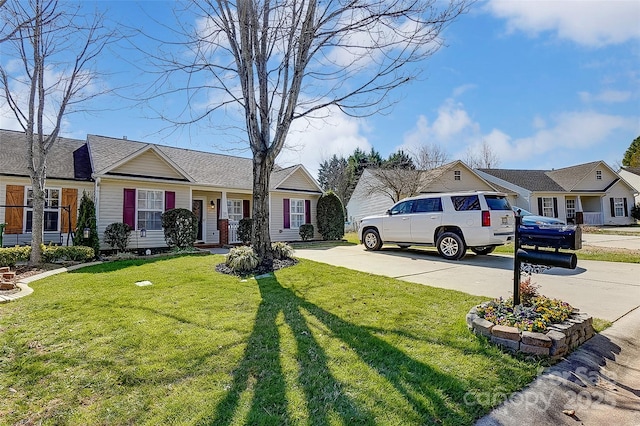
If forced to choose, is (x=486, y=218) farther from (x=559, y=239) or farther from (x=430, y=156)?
(x=430, y=156)

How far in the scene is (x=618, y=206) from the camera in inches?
1098

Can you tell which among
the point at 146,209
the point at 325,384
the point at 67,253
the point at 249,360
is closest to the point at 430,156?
the point at 146,209

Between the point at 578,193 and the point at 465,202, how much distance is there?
24.8 metres

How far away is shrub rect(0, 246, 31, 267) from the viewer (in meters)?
8.19

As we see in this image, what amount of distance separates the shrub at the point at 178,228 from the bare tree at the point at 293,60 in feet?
16.3

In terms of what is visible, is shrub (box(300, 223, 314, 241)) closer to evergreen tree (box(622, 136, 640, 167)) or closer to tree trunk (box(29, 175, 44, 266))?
tree trunk (box(29, 175, 44, 266))

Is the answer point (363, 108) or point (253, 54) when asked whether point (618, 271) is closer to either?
point (363, 108)

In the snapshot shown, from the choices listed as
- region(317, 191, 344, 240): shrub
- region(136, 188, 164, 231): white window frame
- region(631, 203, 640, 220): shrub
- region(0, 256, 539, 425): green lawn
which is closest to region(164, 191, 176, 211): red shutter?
region(136, 188, 164, 231): white window frame

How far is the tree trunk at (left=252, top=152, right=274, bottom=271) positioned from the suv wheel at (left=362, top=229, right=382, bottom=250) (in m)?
4.78

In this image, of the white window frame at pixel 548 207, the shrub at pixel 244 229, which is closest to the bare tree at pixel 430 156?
the white window frame at pixel 548 207

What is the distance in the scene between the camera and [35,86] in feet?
29.5

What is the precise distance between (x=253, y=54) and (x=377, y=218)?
21.8 feet

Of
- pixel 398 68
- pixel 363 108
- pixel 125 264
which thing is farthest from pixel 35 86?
pixel 398 68

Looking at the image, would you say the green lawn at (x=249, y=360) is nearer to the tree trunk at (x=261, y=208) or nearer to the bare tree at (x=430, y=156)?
the tree trunk at (x=261, y=208)
